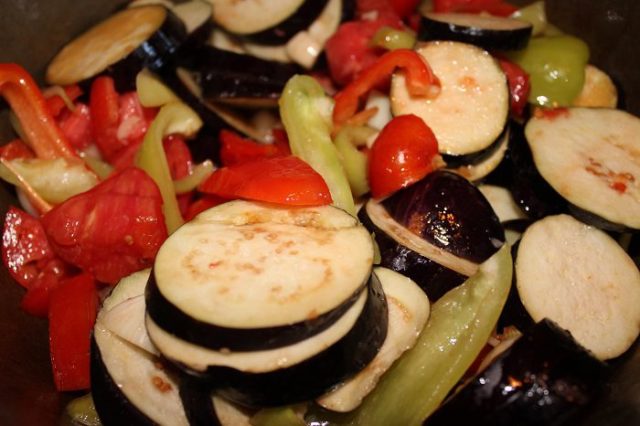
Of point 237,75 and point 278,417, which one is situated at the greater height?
point 237,75

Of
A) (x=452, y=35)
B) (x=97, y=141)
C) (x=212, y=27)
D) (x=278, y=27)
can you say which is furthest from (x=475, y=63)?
(x=97, y=141)

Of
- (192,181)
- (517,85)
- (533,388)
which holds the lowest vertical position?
(533,388)

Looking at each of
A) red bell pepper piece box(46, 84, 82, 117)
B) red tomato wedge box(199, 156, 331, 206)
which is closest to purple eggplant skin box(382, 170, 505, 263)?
red tomato wedge box(199, 156, 331, 206)

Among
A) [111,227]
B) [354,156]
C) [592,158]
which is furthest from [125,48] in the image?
[592,158]

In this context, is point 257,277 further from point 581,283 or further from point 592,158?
point 592,158

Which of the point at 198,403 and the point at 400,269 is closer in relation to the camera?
the point at 198,403

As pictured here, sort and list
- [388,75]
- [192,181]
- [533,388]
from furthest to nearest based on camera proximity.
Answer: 1. [388,75]
2. [192,181]
3. [533,388]
